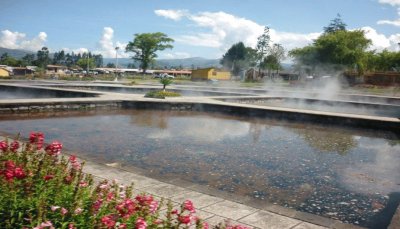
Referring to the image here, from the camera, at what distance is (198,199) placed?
473cm

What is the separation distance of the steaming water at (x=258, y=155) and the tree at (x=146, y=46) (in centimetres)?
6287

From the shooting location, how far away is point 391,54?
6297cm

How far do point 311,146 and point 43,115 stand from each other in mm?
10461

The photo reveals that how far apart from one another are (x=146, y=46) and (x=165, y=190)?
7378 cm

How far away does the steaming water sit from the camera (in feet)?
19.6

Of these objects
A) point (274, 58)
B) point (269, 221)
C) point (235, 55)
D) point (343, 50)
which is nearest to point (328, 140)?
point (269, 221)

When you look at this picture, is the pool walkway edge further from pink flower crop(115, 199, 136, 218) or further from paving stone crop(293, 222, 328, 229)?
pink flower crop(115, 199, 136, 218)

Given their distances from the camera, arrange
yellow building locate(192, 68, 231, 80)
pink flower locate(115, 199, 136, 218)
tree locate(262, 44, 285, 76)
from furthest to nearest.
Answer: tree locate(262, 44, 285, 76) < yellow building locate(192, 68, 231, 80) < pink flower locate(115, 199, 136, 218)

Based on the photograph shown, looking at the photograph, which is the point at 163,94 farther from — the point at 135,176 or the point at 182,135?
the point at 135,176

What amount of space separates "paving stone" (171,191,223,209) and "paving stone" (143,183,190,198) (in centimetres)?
12

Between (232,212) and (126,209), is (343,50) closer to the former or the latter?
(232,212)

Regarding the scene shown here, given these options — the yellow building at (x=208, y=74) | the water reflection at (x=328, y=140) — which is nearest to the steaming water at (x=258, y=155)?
the water reflection at (x=328, y=140)

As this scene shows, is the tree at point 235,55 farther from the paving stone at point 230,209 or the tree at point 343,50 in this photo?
the paving stone at point 230,209

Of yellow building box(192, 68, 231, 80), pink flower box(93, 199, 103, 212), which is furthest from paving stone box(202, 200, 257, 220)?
yellow building box(192, 68, 231, 80)
